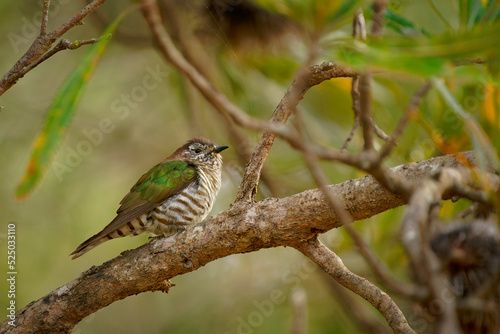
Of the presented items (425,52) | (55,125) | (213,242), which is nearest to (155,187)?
(213,242)

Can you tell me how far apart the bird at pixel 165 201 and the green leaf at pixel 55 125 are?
198 cm

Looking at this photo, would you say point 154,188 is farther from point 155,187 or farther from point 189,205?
point 189,205

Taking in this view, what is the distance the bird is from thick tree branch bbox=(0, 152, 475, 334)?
2.09 feet

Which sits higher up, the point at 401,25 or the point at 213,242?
the point at 401,25

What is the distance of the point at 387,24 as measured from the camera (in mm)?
3209

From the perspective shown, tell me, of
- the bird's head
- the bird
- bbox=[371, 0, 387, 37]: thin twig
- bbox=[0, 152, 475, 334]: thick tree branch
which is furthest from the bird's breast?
bbox=[371, 0, 387, 37]: thin twig

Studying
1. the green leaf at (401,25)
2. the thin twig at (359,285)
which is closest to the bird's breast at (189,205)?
the thin twig at (359,285)

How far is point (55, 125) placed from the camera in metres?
2.09

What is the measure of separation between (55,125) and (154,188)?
93.2 inches

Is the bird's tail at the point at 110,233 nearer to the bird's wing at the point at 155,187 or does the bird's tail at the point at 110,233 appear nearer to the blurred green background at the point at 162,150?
the bird's wing at the point at 155,187

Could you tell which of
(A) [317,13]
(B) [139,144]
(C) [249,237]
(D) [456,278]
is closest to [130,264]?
(C) [249,237]

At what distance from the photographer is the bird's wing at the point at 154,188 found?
424 cm

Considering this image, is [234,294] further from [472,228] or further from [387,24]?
[472,228]

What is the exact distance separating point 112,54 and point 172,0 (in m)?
1.37
